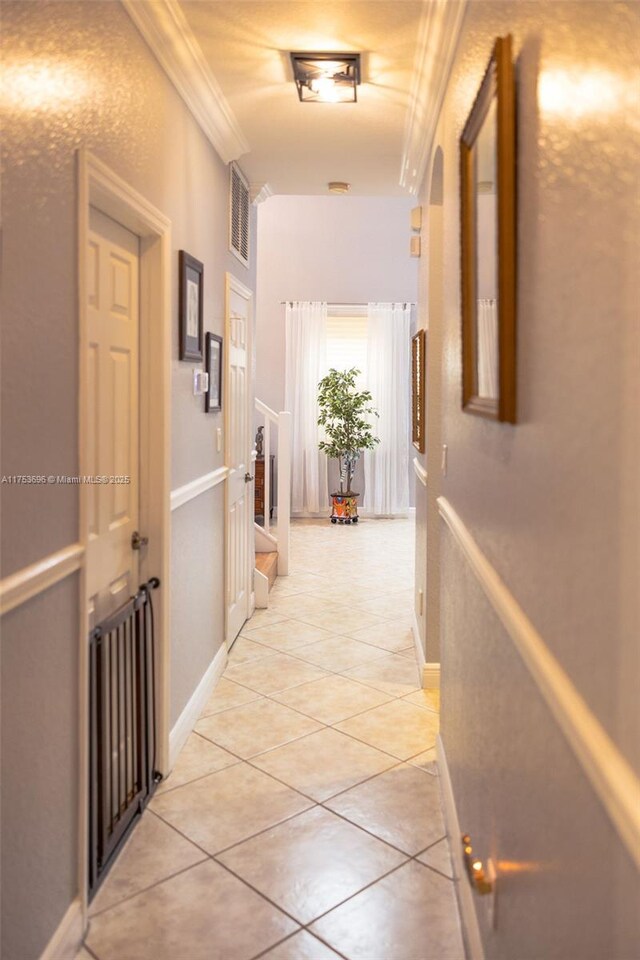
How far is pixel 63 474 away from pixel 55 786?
0.72 metres

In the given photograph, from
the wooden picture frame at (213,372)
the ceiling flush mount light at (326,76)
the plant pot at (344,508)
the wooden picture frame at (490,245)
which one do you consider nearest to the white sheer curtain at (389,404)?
the plant pot at (344,508)

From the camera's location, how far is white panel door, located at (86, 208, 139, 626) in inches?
91.3

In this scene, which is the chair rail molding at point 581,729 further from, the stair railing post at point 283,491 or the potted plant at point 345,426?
the potted plant at point 345,426

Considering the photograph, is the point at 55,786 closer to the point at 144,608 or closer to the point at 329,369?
the point at 144,608

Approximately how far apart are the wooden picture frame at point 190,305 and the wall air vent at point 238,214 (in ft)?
2.80

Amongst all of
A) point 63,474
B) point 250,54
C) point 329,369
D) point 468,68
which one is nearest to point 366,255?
point 329,369

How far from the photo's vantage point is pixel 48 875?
6.04ft

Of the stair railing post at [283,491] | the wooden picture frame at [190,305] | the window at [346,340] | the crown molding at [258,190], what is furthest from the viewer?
the window at [346,340]

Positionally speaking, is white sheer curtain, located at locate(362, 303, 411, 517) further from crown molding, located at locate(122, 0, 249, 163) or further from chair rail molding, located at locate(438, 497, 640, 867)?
chair rail molding, located at locate(438, 497, 640, 867)

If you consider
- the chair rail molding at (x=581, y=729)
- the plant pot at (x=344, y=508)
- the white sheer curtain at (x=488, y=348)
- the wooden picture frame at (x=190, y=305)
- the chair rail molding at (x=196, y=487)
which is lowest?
the plant pot at (x=344, y=508)

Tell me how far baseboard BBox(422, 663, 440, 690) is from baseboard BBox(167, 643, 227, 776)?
39.4 inches

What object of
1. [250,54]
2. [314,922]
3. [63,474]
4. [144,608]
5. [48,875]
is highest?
[250,54]

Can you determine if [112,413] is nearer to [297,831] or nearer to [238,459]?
[297,831]

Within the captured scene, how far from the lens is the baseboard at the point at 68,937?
186 centimetres
